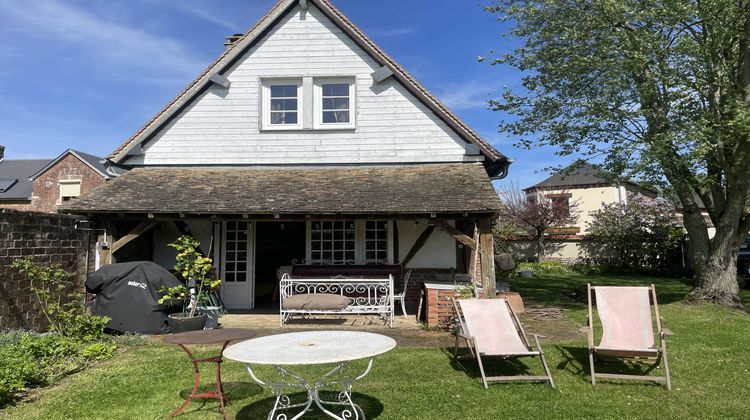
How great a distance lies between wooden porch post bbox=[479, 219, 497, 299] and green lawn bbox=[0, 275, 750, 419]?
1661mm

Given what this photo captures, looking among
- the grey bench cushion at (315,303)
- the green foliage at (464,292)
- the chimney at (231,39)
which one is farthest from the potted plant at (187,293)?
the chimney at (231,39)

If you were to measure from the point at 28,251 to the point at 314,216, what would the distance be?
4.79m

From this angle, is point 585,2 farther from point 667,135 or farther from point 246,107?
point 246,107

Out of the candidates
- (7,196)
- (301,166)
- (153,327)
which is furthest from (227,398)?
(7,196)

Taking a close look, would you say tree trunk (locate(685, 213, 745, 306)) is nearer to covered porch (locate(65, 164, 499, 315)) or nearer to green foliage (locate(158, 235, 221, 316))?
covered porch (locate(65, 164, 499, 315))

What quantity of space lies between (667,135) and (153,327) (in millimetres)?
11035

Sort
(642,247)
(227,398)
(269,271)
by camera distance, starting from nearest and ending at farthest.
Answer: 1. (227,398)
2. (269,271)
3. (642,247)

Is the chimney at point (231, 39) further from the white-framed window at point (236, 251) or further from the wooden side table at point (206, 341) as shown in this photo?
the wooden side table at point (206, 341)

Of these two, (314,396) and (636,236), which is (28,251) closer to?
(314,396)

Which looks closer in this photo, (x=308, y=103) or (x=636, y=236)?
(x=308, y=103)

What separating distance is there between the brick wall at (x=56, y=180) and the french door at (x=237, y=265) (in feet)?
77.4

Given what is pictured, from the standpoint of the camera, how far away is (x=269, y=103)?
12.5 metres

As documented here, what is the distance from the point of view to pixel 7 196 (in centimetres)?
3148

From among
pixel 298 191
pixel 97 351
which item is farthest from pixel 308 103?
pixel 97 351
